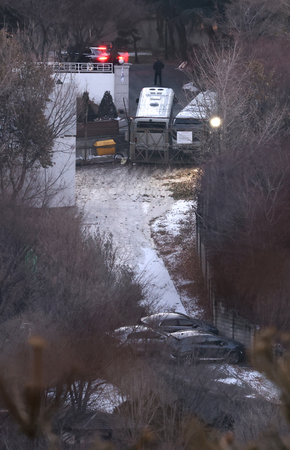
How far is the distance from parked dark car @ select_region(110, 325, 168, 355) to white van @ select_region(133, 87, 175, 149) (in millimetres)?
15901

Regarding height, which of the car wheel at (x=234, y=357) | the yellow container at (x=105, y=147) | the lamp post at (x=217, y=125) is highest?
the lamp post at (x=217, y=125)

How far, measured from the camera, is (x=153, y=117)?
24.9 metres

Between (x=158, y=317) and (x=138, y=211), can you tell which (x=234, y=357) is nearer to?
(x=158, y=317)

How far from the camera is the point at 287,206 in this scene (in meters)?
12.8

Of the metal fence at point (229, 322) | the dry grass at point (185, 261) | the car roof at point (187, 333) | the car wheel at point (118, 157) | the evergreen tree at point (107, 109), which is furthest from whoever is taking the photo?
the evergreen tree at point (107, 109)

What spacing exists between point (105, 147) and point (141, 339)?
16.9 m

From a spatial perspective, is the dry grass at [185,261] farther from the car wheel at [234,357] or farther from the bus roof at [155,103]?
the bus roof at [155,103]

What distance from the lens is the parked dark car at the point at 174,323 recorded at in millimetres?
10970

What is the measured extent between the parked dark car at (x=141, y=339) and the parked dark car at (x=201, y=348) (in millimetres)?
224

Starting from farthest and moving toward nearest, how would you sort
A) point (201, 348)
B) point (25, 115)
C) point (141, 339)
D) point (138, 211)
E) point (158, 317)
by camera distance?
1. point (138, 211)
2. point (25, 115)
3. point (158, 317)
4. point (201, 348)
5. point (141, 339)

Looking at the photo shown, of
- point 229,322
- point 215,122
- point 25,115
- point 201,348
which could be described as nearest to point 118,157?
point 25,115

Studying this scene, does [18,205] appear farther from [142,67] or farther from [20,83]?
[142,67]

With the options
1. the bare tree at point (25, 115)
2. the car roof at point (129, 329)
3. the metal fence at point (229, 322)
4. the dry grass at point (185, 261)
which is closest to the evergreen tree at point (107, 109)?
the dry grass at point (185, 261)

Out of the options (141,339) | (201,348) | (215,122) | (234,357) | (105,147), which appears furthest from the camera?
(105,147)
